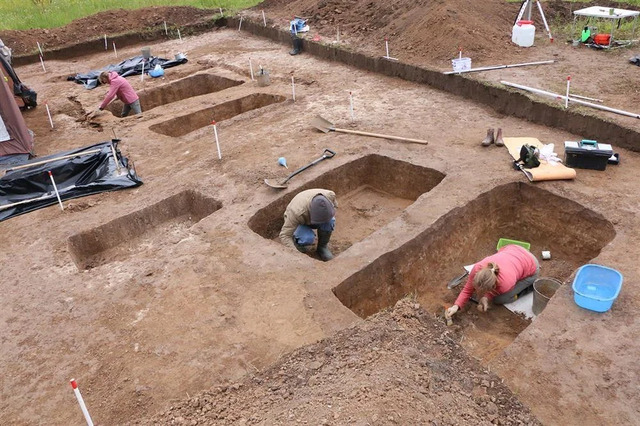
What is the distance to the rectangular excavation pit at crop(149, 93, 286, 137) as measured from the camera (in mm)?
10094

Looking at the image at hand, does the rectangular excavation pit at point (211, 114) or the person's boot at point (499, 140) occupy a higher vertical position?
the rectangular excavation pit at point (211, 114)

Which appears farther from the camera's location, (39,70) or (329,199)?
(39,70)

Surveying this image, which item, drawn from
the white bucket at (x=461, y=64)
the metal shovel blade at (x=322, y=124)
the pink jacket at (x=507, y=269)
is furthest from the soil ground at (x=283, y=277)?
the white bucket at (x=461, y=64)

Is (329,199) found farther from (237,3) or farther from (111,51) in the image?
(237,3)

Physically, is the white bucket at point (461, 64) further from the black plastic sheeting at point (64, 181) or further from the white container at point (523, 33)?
the black plastic sheeting at point (64, 181)

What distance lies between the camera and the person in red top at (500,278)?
516cm

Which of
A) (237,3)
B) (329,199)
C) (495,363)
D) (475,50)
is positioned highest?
(237,3)

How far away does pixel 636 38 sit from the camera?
1106 cm

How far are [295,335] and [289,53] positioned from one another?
434 inches

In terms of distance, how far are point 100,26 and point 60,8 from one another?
3.66 metres

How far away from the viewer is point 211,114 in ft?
34.5

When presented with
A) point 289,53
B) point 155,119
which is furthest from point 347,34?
point 155,119

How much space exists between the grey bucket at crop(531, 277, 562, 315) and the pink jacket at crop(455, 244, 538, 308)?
215 millimetres

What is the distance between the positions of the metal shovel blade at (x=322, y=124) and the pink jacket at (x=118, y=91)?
14.6 ft
